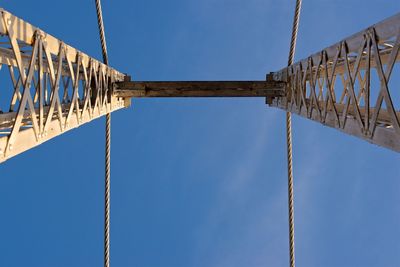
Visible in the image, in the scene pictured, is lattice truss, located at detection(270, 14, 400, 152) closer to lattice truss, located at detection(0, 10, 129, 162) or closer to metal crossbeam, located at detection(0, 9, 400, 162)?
metal crossbeam, located at detection(0, 9, 400, 162)

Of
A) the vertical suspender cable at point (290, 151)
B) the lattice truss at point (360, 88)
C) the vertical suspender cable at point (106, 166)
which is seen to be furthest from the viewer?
the vertical suspender cable at point (290, 151)

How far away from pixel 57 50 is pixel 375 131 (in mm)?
4924

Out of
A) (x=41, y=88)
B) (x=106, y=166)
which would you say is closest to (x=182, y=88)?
(x=106, y=166)

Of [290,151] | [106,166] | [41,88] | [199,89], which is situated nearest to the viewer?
[41,88]

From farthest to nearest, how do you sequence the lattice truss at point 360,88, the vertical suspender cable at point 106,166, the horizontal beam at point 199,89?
1. the horizontal beam at point 199,89
2. the vertical suspender cable at point 106,166
3. the lattice truss at point 360,88

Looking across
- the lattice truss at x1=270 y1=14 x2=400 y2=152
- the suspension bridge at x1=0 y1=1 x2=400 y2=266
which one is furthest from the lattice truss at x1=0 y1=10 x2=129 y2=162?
the lattice truss at x1=270 y1=14 x2=400 y2=152

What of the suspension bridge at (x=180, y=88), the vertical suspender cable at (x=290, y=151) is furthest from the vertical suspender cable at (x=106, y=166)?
the vertical suspender cable at (x=290, y=151)

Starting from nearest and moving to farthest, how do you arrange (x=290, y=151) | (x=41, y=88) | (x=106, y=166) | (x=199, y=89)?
(x=41, y=88), (x=106, y=166), (x=290, y=151), (x=199, y=89)

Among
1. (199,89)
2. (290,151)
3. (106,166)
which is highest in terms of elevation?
(199,89)

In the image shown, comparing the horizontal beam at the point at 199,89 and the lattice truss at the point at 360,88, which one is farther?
the horizontal beam at the point at 199,89

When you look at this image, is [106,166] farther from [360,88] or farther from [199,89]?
[360,88]

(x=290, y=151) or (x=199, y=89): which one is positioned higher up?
(x=199, y=89)

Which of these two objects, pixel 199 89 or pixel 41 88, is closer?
pixel 41 88

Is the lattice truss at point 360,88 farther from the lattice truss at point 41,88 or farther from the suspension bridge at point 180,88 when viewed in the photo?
the lattice truss at point 41,88
